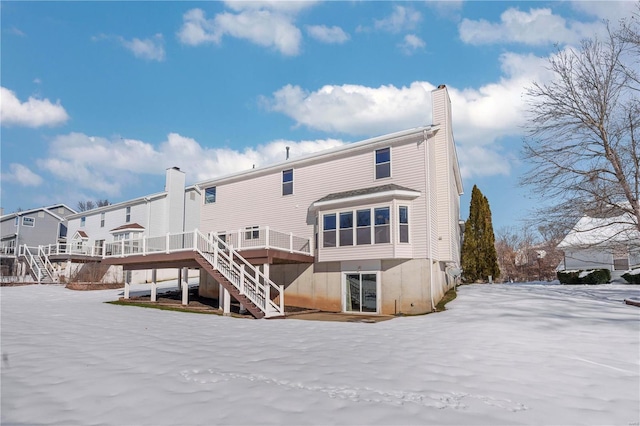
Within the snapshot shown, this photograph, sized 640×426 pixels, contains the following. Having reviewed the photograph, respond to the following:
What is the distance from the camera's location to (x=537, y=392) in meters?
5.64

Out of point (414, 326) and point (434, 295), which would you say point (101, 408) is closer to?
point (414, 326)

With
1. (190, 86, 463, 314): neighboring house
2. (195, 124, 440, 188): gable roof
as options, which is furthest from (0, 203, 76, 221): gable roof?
(190, 86, 463, 314): neighboring house

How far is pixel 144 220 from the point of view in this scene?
33469 millimetres

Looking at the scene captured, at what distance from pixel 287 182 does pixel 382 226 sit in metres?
6.37

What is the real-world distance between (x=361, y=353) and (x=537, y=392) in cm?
329

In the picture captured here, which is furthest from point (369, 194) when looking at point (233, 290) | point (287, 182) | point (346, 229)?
point (233, 290)

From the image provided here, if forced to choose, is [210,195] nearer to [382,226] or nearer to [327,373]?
[382,226]

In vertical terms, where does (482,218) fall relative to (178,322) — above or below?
above

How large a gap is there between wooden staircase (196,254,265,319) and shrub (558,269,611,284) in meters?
22.4

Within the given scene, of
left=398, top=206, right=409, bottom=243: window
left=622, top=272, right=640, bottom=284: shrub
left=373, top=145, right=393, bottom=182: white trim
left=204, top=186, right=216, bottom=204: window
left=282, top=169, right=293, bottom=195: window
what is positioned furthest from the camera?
left=622, top=272, right=640, bottom=284: shrub

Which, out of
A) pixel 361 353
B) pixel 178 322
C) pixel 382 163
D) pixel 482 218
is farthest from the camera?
pixel 482 218

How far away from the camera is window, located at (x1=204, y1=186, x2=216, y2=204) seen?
23.9 m

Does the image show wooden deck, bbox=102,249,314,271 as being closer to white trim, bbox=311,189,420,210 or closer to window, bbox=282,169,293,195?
white trim, bbox=311,189,420,210

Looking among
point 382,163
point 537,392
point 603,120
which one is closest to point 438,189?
point 382,163
